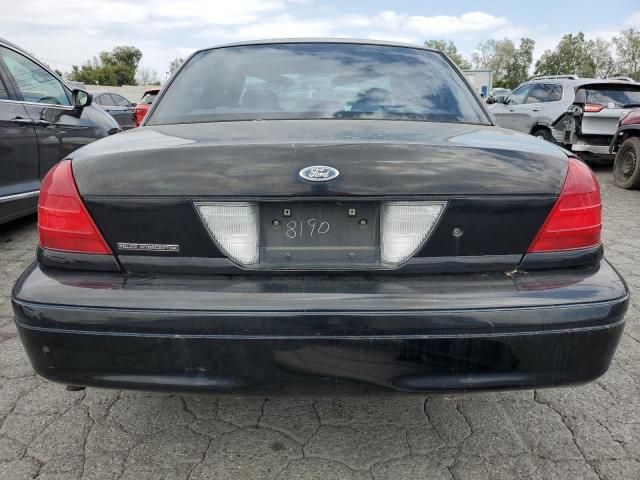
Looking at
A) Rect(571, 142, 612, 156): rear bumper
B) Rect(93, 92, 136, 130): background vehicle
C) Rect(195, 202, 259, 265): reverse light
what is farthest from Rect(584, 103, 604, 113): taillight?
Rect(93, 92, 136, 130): background vehicle

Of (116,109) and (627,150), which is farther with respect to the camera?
(116,109)

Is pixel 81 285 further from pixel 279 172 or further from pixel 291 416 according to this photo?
pixel 291 416

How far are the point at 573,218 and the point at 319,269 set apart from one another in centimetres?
81

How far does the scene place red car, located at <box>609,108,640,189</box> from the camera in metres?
7.45

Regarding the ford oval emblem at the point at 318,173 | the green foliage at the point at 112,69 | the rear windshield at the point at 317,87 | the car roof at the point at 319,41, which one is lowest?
the green foliage at the point at 112,69

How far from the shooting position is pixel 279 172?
5.11 ft

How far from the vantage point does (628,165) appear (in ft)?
25.7

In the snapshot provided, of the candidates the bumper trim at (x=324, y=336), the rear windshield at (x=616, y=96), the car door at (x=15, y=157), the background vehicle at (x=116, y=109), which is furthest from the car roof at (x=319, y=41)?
the background vehicle at (x=116, y=109)

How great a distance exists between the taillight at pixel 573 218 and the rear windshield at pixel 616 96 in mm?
8271

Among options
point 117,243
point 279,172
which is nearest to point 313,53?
point 279,172

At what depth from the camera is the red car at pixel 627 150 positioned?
745cm

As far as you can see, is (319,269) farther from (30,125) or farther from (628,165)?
(628,165)

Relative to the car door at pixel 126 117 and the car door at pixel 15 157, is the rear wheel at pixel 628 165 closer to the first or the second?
the car door at pixel 15 157

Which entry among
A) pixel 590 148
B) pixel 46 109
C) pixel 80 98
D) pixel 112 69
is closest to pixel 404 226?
pixel 46 109
